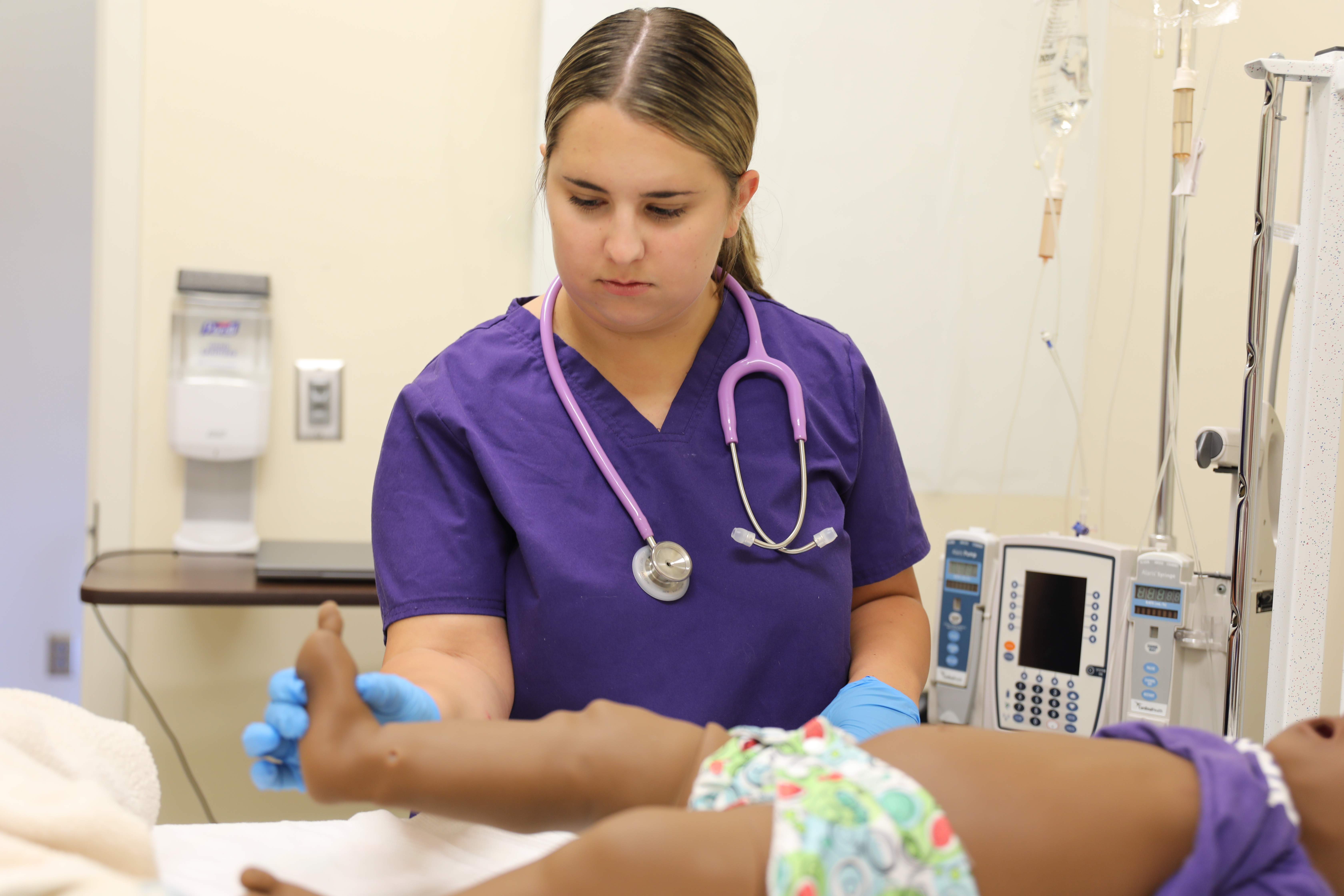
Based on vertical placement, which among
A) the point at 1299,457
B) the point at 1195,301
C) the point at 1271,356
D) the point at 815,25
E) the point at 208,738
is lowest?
the point at 208,738

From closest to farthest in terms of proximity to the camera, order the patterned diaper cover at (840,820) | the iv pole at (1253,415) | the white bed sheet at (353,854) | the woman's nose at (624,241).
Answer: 1. the patterned diaper cover at (840,820)
2. the white bed sheet at (353,854)
3. the woman's nose at (624,241)
4. the iv pole at (1253,415)

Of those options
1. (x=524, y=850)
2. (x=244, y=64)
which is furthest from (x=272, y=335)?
(x=524, y=850)

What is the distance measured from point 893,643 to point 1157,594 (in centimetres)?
59

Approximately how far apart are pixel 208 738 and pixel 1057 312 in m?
2.14

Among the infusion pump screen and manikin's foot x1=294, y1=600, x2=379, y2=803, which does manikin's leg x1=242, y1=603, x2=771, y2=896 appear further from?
the infusion pump screen

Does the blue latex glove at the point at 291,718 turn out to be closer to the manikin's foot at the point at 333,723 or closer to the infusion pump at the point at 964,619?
the manikin's foot at the point at 333,723

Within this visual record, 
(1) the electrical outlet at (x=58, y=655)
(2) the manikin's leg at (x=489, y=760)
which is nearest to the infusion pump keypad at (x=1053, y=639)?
(2) the manikin's leg at (x=489, y=760)

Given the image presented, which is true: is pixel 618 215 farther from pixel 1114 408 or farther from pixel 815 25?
pixel 1114 408

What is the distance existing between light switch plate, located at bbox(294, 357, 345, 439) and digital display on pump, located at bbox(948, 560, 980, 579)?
4.21 feet

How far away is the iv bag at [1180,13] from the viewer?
1616 mm

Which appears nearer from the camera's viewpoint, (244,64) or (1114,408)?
(244,64)

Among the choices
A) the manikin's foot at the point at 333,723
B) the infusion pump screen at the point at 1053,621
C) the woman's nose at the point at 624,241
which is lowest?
the infusion pump screen at the point at 1053,621

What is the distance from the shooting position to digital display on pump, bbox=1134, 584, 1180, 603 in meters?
1.58

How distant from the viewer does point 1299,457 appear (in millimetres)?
1225
